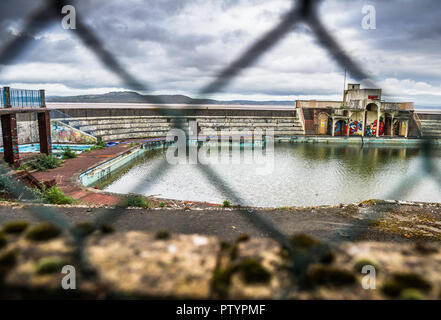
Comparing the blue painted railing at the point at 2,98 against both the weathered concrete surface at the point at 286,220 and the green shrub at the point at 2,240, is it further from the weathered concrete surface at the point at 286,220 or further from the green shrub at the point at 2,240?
the green shrub at the point at 2,240

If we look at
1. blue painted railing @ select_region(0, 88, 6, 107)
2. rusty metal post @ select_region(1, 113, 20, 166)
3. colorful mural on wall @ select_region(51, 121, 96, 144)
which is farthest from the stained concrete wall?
blue painted railing @ select_region(0, 88, 6, 107)

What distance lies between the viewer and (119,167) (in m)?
18.6

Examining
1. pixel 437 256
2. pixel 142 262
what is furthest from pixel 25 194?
pixel 437 256

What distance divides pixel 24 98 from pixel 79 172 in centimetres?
386

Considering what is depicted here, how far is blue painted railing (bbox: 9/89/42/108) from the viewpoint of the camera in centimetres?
1231

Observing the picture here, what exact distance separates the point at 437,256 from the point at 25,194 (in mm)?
9291

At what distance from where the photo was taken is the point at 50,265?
5.88ft

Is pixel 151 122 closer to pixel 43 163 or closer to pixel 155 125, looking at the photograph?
pixel 155 125

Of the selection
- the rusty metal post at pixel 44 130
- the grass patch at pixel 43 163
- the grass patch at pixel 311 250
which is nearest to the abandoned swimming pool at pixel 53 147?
the rusty metal post at pixel 44 130

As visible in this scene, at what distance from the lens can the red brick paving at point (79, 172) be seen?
10352mm

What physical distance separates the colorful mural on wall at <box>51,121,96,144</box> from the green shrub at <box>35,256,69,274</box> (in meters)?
23.9

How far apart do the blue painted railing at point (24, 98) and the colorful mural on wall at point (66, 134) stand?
30.1 feet

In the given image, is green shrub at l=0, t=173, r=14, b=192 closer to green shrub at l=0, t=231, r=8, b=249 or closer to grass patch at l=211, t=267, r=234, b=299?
green shrub at l=0, t=231, r=8, b=249

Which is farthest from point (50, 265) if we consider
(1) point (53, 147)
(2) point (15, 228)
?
(1) point (53, 147)
